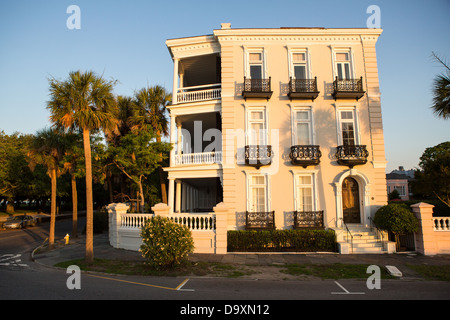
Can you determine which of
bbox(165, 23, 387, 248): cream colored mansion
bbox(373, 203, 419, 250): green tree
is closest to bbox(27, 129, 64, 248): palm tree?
bbox(165, 23, 387, 248): cream colored mansion

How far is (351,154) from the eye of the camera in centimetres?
1598

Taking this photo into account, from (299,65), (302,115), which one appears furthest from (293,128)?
(299,65)

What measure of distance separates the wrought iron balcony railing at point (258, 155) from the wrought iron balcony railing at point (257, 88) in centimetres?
319

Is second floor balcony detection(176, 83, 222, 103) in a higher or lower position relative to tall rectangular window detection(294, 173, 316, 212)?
higher

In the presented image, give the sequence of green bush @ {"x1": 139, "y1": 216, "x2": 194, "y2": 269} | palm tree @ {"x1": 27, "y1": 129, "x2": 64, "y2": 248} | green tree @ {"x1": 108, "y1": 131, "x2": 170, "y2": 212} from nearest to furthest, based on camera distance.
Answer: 1. green bush @ {"x1": 139, "y1": 216, "x2": 194, "y2": 269}
2. palm tree @ {"x1": 27, "y1": 129, "x2": 64, "y2": 248}
3. green tree @ {"x1": 108, "y1": 131, "x2": 170, "y2": 212}

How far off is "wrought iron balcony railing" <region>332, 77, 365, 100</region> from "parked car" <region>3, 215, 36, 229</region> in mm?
33583

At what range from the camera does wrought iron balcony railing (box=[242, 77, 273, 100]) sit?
16453 millimetres

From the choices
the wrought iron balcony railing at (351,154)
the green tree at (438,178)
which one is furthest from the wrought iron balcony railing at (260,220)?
the green tree at (438,178)

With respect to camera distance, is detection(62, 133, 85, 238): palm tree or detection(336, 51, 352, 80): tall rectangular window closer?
detection(336, 51, 352, 80): tall rectangular window

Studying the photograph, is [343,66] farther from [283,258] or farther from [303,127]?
[283,258]

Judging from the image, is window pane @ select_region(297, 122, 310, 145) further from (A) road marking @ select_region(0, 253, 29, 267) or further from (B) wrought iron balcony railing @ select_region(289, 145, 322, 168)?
(A) road marking @ select_region(0, 253, 29, 267)

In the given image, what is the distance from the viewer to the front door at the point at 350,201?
16.3 m

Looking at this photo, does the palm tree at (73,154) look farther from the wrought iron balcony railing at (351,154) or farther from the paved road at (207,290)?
the wrought iron balcony railing at (351,154)
